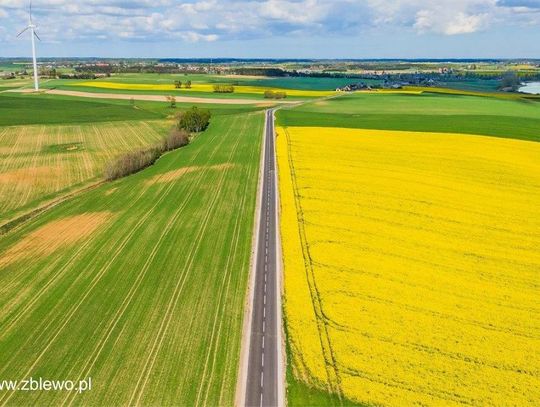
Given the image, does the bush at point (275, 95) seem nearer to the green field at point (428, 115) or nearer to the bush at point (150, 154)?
the green field at point (428, 115)

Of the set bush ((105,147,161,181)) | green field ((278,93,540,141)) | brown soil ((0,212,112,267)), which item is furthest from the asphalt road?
green field ((278,93,540,141))

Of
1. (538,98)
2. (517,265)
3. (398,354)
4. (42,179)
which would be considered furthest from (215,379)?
(538,98)

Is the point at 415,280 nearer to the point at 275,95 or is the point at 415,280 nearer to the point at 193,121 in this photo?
the point at 193,121

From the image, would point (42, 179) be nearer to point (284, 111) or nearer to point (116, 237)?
point (116, 237)

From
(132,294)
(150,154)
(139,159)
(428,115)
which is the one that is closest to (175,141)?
(150,154)

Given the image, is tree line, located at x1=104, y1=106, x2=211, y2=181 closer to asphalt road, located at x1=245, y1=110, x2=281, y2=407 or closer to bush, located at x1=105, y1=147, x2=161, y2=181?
bush, located at x1=105, y1=147, x2=161, y2=181

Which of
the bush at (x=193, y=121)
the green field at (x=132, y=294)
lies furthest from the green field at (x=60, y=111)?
the green field at (x=132, y=294)
